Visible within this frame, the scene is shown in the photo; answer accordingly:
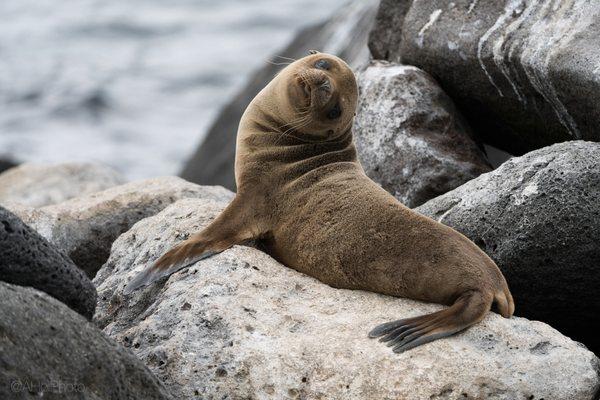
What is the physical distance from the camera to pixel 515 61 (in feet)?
27.4

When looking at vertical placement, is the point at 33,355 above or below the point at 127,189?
above

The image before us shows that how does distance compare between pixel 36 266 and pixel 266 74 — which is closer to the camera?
pixel 36 266

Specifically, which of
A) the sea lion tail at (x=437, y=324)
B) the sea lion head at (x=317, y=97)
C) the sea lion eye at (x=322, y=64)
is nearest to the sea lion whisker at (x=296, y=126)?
the sea lion head at (x=317, y=97)

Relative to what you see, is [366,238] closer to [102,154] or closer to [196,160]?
[196,160]

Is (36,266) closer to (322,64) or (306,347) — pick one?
(306,347)

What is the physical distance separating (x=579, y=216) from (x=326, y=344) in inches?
73.1

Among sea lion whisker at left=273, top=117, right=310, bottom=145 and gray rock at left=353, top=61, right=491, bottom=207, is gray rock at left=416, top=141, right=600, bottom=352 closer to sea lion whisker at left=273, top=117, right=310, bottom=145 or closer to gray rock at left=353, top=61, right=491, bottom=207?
sea lion whisker at left=273, top=117, right=310, bottom=145

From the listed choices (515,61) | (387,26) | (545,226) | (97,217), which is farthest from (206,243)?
(387,26)

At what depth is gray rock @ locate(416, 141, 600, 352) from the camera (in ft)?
22.3

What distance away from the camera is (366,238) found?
6.58 metres

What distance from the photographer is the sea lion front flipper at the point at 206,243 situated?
257 inches

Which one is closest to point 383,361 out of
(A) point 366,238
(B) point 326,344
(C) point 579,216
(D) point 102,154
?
(B) point 326,344

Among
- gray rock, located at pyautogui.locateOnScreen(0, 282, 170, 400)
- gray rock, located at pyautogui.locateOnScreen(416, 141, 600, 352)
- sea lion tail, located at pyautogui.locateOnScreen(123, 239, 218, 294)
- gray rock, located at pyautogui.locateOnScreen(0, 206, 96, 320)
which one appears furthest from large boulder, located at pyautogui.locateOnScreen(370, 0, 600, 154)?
gray rock, located at pyautogui.locateOnScreen(0, 282, 170, 400)

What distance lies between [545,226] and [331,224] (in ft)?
4.07
